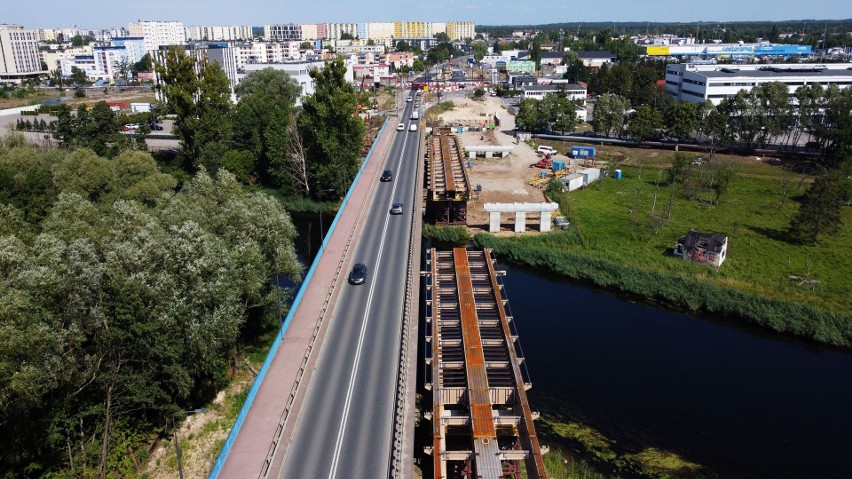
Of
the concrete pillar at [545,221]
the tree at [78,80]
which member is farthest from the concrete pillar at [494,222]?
the tree at [78,80]

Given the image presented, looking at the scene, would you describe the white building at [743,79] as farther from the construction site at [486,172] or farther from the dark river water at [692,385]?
the dark river water at [692,385]

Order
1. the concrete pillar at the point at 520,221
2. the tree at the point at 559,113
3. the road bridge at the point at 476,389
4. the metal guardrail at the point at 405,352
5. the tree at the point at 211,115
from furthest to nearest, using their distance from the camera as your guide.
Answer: the tree at the point at 559,113 → the tree at the point at 211,115 → the concrete pillar at the point at 520,221 → the road bridge at the point at 476,389 → the metal guardrail at the point at 405,352

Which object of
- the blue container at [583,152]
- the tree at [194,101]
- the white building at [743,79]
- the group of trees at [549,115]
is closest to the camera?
the tree at [194,101]

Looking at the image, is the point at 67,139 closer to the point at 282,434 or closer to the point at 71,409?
the point at 71,409

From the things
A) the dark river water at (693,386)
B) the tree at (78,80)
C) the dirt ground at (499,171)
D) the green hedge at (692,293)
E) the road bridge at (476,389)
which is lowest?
the dark river water at (693,386)

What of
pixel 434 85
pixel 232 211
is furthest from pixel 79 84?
pixel 232 211

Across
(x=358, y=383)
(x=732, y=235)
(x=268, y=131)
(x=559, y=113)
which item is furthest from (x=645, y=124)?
(x=358, y=383)

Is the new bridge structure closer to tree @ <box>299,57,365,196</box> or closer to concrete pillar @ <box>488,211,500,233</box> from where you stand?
concrete pillar @ <box>488,211,500,233</box>
